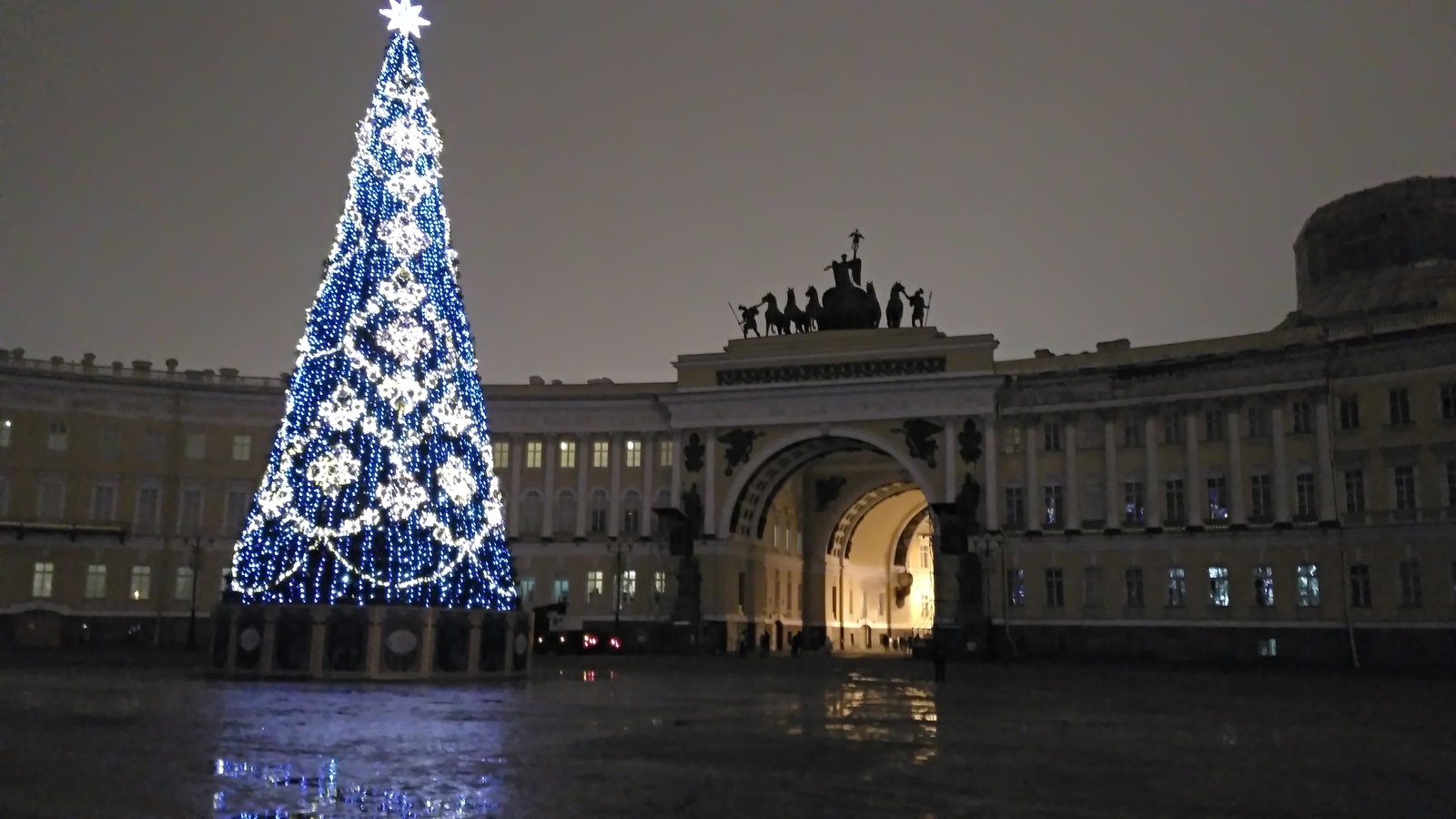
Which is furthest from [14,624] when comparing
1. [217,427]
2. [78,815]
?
[78,815]

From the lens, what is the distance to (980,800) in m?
12.4

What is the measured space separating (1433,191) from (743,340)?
34.8m

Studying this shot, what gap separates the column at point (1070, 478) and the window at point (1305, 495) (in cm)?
943

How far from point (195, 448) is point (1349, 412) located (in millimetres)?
55017

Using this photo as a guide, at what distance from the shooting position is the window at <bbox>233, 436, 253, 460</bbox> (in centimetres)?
6661

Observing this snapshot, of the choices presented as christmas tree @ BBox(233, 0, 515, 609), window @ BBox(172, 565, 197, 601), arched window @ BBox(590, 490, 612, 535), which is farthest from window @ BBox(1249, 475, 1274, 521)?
window @ BBox(172, 565, 197, 601)

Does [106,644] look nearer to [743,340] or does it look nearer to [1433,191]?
[743,340]

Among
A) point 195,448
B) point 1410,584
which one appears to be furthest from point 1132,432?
point 195,448

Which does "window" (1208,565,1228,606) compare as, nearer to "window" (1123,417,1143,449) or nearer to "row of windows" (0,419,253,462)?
"window" (1123,417,1143,449)

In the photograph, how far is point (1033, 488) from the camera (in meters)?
60.2

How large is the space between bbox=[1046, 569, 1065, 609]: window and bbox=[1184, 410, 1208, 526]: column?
654cm

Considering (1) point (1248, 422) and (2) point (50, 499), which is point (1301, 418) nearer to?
(1) point (1248, 422)

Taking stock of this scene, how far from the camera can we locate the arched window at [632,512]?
67.3m

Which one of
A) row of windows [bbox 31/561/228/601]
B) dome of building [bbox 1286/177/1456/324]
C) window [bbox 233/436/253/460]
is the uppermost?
dome of building [bbox 1286/177/1456/324]
